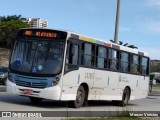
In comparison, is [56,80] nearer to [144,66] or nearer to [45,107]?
[45,107]

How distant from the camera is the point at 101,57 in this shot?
1897cm

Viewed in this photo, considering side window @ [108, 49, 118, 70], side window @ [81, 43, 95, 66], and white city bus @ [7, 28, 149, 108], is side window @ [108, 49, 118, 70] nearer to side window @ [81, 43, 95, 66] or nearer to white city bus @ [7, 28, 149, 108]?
white city bus @ [7, 28, 149, 108]

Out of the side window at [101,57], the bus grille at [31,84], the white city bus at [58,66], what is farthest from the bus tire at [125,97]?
the bus grille at [31,84]

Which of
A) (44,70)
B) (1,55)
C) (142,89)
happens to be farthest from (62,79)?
(1,55)

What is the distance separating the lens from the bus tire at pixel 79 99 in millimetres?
17200

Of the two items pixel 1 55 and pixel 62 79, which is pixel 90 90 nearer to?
pixel 62 79

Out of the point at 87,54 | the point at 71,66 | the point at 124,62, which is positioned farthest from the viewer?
the point at 124,62

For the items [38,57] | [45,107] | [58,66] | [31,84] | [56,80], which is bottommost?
[45,107]

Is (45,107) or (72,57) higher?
(72,57)

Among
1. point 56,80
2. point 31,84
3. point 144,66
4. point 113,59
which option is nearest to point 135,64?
point 144,66

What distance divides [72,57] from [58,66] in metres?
0.84

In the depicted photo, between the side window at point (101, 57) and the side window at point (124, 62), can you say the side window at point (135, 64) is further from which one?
the side window at point (101, 57)

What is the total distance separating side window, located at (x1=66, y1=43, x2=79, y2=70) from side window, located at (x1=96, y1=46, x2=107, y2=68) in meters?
1.84

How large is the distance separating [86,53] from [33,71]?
101 inches
